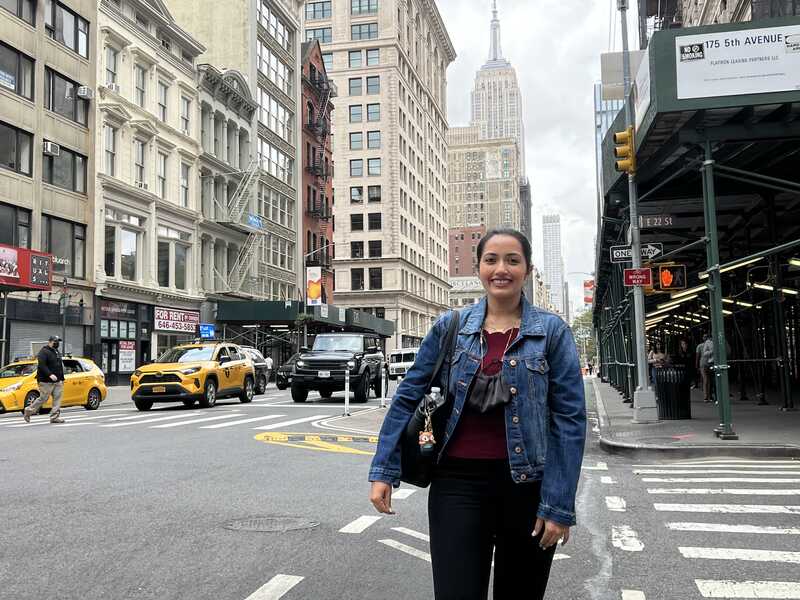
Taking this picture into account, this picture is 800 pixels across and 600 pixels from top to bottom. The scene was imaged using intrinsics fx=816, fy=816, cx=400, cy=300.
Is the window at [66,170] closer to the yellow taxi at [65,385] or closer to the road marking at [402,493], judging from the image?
the yellow taxi at [65,385]

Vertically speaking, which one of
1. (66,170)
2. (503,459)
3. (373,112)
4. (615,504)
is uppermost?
(373,112)

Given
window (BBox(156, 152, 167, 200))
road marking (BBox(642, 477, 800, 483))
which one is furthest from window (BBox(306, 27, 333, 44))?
road marking (BBox(642, 477, 800, 483))

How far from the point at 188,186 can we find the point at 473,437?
142 feet

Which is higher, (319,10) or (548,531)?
(319,10)

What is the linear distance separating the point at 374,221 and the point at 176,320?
54607mm

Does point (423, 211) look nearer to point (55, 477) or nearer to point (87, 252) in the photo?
point (87, 252)

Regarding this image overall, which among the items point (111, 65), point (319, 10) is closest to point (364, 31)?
point (319, 10)

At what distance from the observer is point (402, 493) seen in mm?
8578

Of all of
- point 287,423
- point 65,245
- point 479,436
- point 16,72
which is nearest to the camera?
point 479,436

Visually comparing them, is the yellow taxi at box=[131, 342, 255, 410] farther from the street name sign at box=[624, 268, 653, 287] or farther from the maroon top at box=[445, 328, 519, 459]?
the maroon top at box=[445, 328, 519, 459]

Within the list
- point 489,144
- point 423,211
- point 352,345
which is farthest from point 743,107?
point 489,144

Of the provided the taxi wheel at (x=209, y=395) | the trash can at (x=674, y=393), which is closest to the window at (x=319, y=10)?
the taxi wheel at (x=209, y=395)

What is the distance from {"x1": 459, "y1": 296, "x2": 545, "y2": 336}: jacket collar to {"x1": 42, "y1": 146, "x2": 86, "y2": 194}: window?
32.8 metres

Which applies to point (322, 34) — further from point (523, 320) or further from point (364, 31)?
point (523, 320)
